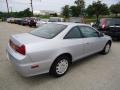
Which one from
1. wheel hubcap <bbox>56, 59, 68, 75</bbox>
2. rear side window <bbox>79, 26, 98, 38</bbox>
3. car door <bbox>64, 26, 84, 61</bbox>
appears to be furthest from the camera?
rear side window <bbox>79, 26, 98, 38</bbox>

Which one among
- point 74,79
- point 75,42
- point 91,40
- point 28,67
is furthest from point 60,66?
point 91,40

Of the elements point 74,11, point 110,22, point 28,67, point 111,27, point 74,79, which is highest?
point 74,11

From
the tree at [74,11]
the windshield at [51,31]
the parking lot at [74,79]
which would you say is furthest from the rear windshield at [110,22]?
the tree at [74,11]

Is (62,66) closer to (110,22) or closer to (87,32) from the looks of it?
(87,32)

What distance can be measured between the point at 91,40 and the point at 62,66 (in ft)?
5.02

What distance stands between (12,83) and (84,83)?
182 cm

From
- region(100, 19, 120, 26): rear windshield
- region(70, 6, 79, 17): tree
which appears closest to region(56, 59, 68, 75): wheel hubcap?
region(100, 19, 120, 26): rear windshield

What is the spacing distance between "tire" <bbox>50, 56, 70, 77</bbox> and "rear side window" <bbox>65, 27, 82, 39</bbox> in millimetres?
616

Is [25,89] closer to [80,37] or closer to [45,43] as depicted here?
[45,43]

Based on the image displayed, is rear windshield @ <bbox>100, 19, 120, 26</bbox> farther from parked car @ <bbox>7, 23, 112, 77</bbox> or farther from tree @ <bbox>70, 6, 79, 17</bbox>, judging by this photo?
tree @ <bbox>70, 6, 79, 17</bbox>

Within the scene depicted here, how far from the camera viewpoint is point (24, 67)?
316 centimetres

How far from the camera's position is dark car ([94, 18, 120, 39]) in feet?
28.8

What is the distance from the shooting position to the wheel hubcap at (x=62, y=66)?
12.5 ft

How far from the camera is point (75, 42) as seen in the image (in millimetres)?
4105
